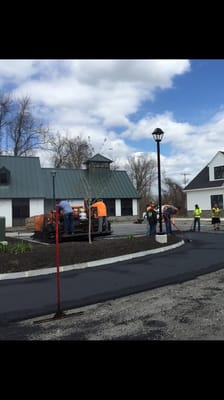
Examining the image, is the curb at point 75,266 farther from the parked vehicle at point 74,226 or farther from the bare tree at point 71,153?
the bare tree at point 71,153

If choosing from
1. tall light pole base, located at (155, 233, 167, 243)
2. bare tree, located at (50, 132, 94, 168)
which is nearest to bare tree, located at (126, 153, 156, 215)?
bare tree, located at (50, 132, 94, 168)

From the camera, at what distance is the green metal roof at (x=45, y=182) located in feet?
119

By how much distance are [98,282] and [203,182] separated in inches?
1487

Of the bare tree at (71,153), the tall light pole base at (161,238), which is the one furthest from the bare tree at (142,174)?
the tall light pole base at (161,238)

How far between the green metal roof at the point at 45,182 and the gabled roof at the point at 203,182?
7637mm

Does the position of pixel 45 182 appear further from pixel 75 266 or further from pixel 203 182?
pixel 75 266

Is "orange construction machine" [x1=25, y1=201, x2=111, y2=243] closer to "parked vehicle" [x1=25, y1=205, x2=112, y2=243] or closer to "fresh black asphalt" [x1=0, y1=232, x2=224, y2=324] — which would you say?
"parked vehicle" [x1=25, y1=205, x2=112, y2=243]

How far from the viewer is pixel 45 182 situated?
39969mm

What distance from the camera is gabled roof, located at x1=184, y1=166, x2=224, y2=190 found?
41.5m

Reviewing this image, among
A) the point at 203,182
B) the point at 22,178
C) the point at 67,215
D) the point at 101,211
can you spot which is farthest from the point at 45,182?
the point at 67,215

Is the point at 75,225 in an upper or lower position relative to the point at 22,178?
lower

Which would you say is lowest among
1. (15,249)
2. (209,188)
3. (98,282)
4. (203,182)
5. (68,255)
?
(98,282)

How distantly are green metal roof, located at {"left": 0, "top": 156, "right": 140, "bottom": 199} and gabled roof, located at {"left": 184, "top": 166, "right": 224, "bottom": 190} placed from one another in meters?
7.64
